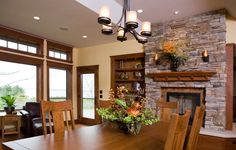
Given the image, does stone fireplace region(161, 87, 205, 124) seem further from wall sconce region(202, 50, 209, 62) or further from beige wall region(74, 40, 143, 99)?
beige wall region(74, 40, 143, 99)

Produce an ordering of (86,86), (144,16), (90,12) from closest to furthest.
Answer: (90,12)
(144,16)
(86,86)

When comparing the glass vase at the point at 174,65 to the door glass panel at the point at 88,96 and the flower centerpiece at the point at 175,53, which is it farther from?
the door glass panel at the point at 88,96

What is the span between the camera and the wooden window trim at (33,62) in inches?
194

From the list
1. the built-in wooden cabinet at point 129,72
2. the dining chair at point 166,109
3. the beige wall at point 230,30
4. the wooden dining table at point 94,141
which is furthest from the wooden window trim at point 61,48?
the beige wall at point 230,30

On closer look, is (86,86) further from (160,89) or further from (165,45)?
(165,45)

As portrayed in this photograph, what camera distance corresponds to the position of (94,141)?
1.77m

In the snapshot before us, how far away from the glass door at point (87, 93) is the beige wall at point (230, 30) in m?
4.07

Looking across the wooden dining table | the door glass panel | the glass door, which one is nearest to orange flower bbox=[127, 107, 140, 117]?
the wooden dining table

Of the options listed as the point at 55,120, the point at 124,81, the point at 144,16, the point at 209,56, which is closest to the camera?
the point at 55,120

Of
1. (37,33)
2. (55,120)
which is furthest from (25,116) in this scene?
(55,120)

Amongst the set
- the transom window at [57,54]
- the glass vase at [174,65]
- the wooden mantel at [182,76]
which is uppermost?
the transom window at [57,54]

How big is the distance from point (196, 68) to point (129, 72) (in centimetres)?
225

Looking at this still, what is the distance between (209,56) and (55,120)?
3.63 metres

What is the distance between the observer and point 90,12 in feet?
12.6
